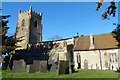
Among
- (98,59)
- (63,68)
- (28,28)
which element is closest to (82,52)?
(98,59)

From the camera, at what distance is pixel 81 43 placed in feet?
108

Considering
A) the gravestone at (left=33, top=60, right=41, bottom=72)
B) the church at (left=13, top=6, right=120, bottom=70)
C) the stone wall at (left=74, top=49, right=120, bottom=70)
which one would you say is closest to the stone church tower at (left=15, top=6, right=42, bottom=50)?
the church at (left=13, top=6, right=120, bottom=70)

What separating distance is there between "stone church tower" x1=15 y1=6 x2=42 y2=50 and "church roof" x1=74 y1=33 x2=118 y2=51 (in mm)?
20032

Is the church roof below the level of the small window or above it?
above

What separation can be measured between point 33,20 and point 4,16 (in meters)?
26.2

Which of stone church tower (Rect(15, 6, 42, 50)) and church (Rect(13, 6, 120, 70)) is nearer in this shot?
church (Rect(13, 6, 120, 70))

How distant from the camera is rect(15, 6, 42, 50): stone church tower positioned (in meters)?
47.3

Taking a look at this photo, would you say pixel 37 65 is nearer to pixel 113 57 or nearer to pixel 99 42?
pixel 113 57

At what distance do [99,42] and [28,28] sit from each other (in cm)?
2651

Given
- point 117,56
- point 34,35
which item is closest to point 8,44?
point 117,56

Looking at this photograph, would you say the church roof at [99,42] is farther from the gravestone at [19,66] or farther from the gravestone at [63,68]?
the gravestone at [19,66]

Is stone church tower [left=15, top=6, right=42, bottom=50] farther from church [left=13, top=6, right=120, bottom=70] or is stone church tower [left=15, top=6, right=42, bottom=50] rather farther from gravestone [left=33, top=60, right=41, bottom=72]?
gravestone [left=33, top=60, right=41, bottom=72]

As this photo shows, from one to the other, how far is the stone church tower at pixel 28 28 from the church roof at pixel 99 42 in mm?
20032

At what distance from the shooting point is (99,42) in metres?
31.0
